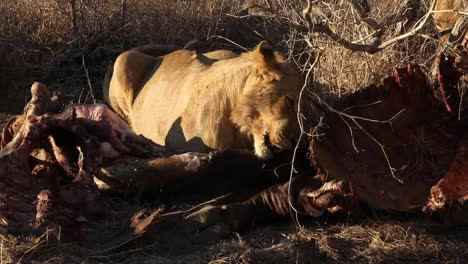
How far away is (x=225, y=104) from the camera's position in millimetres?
5918

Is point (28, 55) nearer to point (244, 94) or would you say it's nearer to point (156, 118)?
point (156, 118)

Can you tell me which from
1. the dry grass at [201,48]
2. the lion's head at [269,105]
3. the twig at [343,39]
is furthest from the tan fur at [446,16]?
the twig at [343,39]

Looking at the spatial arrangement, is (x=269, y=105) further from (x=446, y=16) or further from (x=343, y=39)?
(x=446, y=16)

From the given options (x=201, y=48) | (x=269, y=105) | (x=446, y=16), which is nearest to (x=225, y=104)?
(x=269, y=105)

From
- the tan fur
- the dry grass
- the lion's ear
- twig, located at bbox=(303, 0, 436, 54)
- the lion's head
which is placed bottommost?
the dry grass

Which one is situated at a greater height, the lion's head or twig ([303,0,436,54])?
twig ([303,0,436,54])

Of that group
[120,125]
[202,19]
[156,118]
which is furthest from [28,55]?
[120,125]

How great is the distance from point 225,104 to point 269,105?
1.40 ft

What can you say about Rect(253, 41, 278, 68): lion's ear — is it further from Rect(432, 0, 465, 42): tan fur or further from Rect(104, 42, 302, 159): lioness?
Rect(432, 0, 465, 42): tan fur

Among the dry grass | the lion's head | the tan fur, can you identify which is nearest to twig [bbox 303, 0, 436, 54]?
the dry grass

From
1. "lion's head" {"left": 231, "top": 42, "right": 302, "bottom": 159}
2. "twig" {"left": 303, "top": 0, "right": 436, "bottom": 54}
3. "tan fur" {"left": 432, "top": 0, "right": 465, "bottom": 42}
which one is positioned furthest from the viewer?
"tan fur" {"left": 432, "top": 0, "right": 465, "bottom": 42}

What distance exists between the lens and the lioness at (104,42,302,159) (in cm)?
560

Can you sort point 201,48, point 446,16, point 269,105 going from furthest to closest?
point 201,48 → point 446,16 → point 269,105

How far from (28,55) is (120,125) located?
346cm
